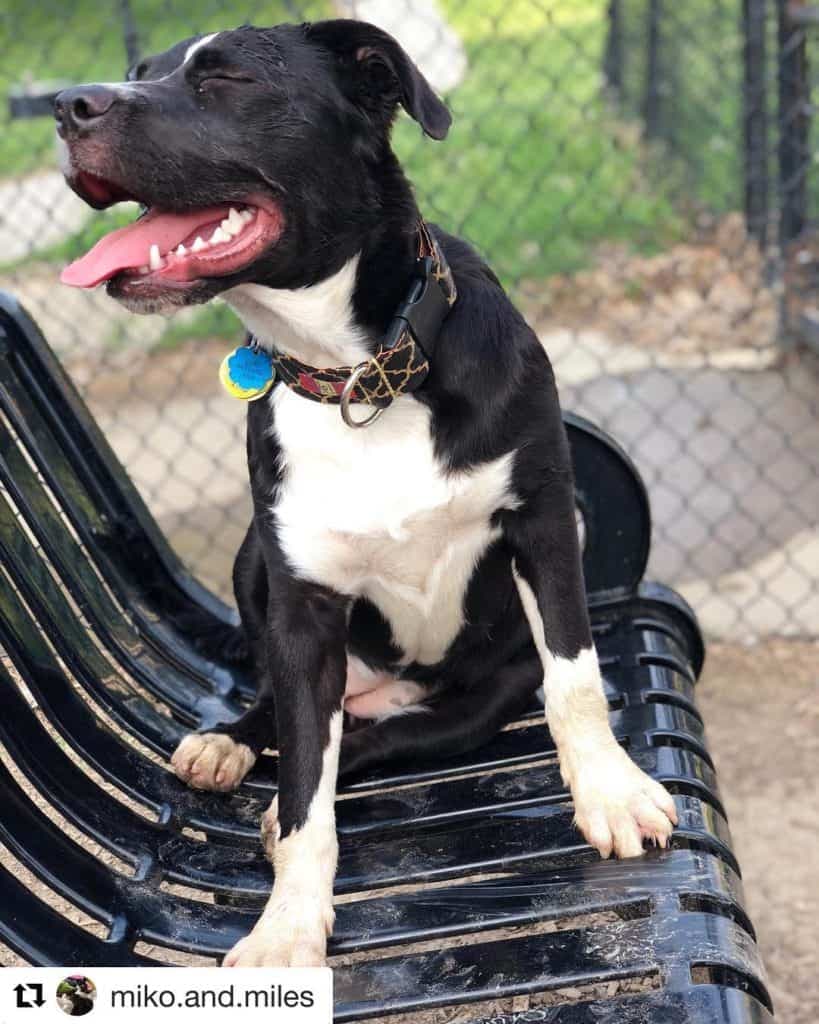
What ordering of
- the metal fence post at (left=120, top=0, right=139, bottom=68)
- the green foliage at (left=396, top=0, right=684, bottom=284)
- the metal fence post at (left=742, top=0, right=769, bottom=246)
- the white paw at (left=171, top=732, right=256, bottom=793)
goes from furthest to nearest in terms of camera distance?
the green foliage at (left=396, top=0, right=684, bottom=284)
the metal fence post at (left=742, top=0, right=769, bottom=246)
the metal fence post at (left=120, top=0, right=139, bottom=68)
the white paw at (left=171, top=732, right=256, bottom=793)

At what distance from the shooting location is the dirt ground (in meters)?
2.59

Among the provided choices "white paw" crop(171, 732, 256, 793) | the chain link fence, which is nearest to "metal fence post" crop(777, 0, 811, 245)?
the chain link fence

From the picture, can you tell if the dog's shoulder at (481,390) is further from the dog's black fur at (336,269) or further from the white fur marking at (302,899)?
the white fur marking at (302,899)

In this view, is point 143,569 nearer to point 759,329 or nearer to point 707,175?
point 759,329

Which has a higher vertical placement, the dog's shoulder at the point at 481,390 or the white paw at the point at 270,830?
the dog's shoulder at the point at 481,390

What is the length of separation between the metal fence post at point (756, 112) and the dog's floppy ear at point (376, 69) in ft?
10.2

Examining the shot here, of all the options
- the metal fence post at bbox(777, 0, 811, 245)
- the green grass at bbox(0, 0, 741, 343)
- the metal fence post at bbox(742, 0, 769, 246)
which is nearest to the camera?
the metal fence post at bbox(777, 0, 811, 245)

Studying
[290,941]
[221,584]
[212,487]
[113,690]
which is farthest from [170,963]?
[212,487]

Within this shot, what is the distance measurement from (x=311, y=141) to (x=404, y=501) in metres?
0.51

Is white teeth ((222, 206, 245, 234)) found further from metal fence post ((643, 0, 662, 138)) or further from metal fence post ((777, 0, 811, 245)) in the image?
metal fence post ((643, 0, 662, 138))

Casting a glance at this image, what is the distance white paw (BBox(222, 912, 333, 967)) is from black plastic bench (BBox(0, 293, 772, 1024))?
1.2 inches

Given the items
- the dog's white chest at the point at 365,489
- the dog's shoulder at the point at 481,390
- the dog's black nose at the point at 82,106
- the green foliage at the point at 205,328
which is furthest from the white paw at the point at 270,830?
the green foliage at the point at 205,328

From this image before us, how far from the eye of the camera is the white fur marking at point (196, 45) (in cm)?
191

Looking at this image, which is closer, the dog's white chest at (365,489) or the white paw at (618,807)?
the white paw at (618,807)
